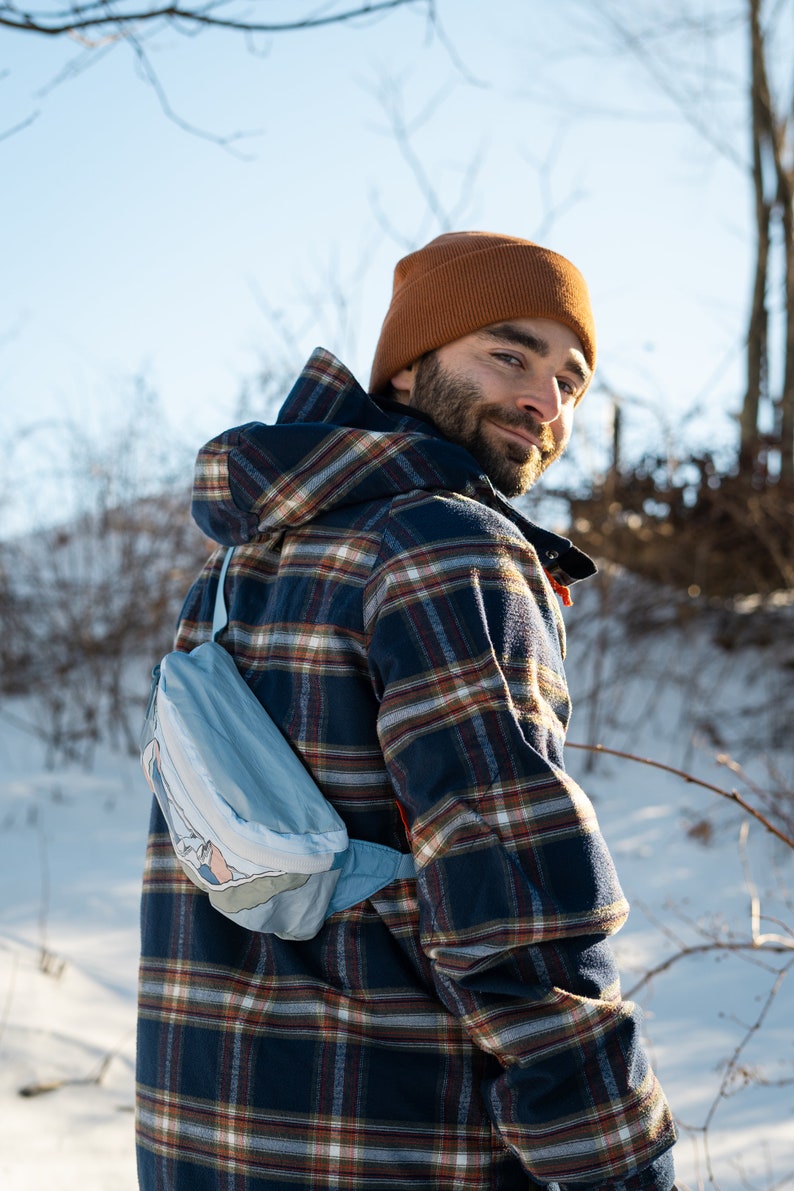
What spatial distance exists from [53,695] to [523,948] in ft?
22.7

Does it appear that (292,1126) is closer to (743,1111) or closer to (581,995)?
(581,995)

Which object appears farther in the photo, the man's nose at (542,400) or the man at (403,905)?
the man's nose at (542,400)

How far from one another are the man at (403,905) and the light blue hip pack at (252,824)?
3 cm

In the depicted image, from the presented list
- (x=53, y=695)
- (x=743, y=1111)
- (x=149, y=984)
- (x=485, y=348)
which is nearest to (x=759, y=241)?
(x=53, y=695)

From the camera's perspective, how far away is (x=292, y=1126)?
1.19 meters

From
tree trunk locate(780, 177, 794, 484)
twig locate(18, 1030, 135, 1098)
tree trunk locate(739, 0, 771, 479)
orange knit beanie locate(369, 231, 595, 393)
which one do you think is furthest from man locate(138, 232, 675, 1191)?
tree trunk locate(739, 0, 771, 479)

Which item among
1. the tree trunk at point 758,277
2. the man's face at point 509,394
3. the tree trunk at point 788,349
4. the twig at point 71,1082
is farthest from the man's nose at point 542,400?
the tree trunk at point 758,277

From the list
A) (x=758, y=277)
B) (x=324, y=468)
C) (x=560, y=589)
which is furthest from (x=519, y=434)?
(x=758, y=277)

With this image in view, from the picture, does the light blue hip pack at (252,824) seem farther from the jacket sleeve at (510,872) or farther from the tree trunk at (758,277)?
the tree trunk at (758,277)

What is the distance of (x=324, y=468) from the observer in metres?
1.31

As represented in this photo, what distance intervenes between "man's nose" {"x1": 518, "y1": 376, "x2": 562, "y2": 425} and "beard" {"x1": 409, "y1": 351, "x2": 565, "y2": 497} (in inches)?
0.4

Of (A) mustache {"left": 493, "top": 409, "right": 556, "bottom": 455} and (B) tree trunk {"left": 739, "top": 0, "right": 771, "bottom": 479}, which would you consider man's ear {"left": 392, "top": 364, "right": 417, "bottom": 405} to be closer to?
(A) mustache {"left": 493, "top": 409, "right": 556, "bottom": 455}

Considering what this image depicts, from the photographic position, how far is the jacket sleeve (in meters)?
1.09

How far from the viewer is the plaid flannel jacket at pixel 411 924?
1095 mm
